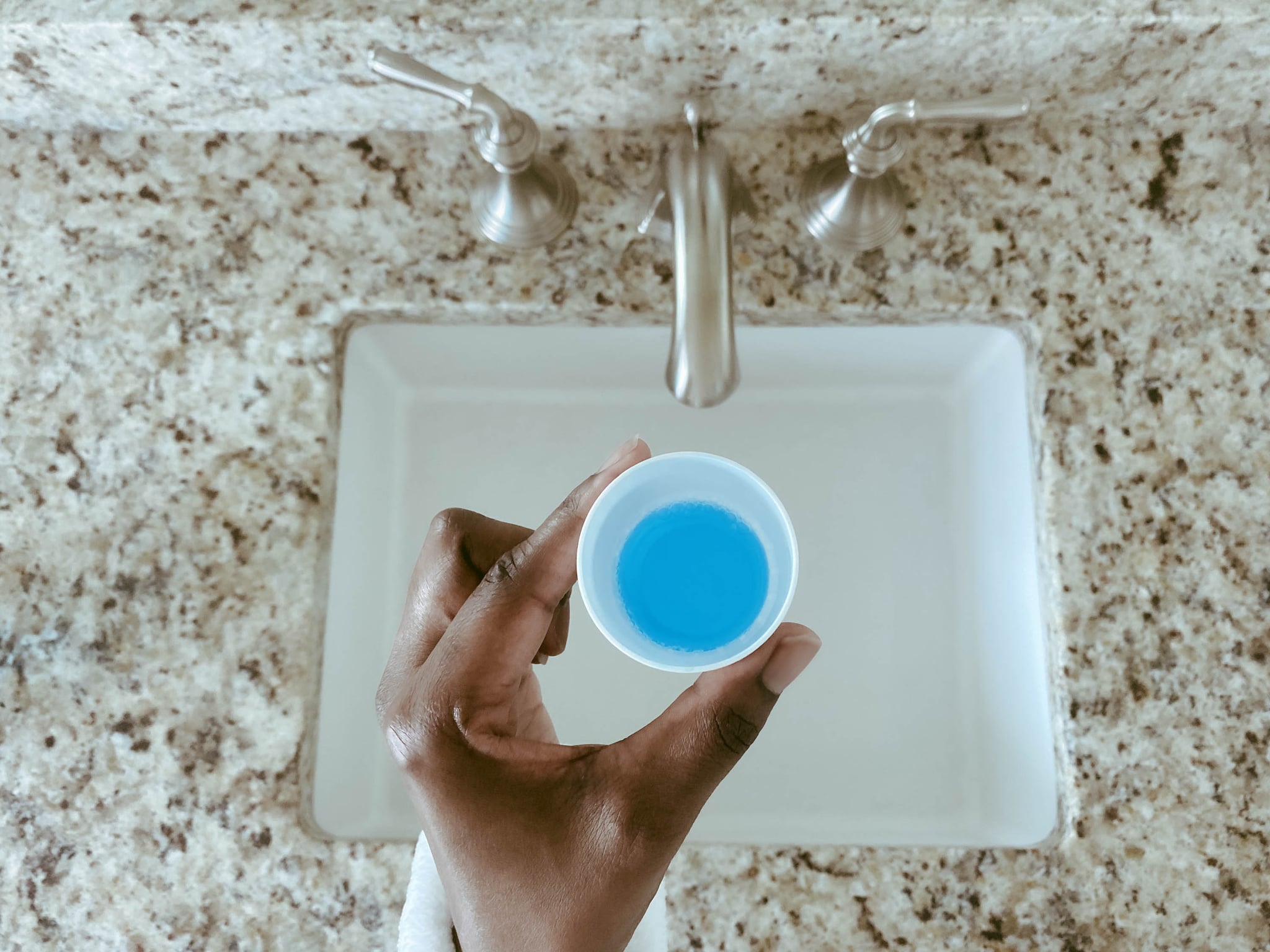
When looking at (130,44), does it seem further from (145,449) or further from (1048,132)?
(1048,132)

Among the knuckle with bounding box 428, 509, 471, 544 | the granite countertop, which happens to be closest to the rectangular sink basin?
the granite countertop

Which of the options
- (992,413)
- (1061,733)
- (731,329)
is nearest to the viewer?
(731,329)

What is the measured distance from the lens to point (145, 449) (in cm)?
73

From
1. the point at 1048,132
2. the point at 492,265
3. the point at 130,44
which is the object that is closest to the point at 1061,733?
the point at 1048,132

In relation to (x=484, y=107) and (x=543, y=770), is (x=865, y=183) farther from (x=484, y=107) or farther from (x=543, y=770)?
(x=543, y=770)

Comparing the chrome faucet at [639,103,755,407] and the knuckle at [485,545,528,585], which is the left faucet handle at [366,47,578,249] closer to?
the chrome faucet at [639,103,755,407]

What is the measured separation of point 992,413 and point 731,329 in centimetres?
38

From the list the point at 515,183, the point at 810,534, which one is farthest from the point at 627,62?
the point at 810,534

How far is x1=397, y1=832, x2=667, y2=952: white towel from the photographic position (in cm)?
60

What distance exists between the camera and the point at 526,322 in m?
0.79

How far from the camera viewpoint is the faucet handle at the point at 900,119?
56cm

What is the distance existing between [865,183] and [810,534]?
0.35 m

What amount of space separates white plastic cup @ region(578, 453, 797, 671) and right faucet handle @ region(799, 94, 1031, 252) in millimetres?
277

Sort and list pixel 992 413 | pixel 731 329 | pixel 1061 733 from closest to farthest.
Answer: pixel 731 329
pixel 1061 733
pixel 992 413
